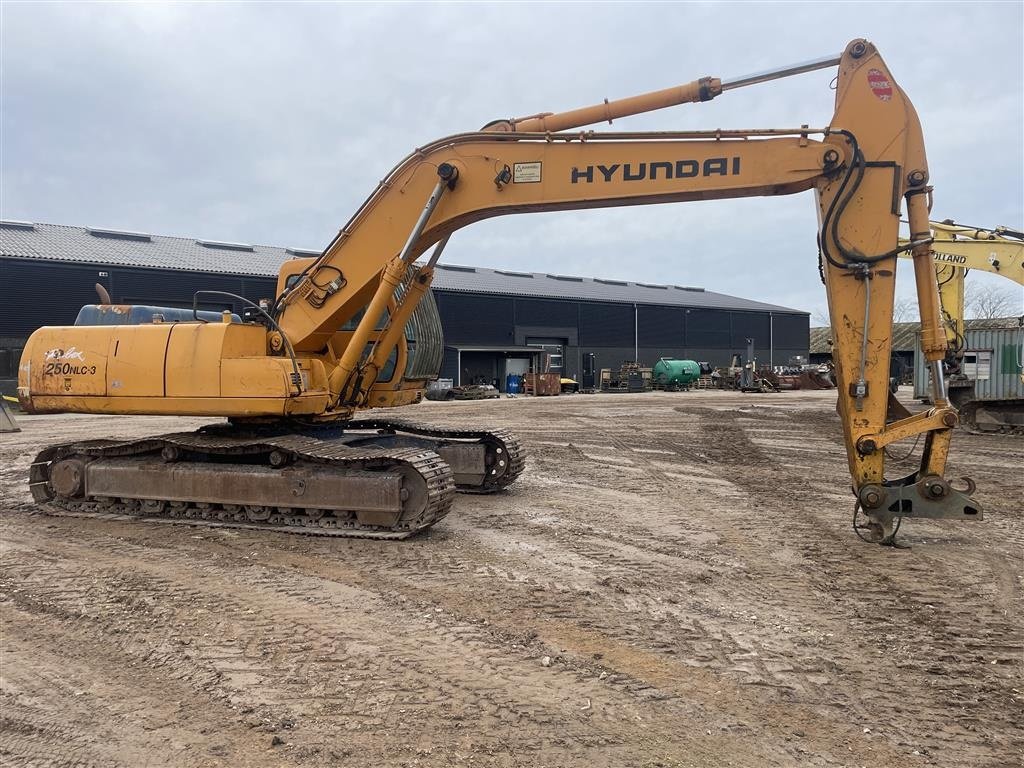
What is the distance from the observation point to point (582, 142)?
7.28 m

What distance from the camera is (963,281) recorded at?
17.7 m

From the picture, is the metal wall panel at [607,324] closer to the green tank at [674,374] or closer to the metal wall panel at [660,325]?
the metal wall panel at [660,325]

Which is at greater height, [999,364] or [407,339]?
[407,339]

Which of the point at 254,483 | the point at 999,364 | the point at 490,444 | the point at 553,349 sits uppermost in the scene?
the point at 553,349

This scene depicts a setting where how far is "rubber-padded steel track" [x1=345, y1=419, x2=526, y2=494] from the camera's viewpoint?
31.1ft

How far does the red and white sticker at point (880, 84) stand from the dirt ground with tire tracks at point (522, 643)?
4.03 meters

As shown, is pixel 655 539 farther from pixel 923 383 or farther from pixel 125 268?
pixel 125 268

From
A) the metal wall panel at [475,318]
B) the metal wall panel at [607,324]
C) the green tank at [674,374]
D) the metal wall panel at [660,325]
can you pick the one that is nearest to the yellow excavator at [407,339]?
the metal wall panel at [475,318]

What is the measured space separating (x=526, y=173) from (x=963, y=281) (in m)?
14.7

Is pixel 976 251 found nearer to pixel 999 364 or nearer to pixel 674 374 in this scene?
pixel 999 364

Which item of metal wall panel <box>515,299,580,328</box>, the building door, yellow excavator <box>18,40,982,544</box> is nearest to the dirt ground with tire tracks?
yellow excavator <box>18,40,982,544</box>

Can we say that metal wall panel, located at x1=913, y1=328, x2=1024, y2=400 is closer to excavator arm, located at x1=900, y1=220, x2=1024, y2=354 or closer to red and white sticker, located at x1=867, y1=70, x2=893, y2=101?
excavator arm, located at x1=900, y1=220, x2=1024, y2=354

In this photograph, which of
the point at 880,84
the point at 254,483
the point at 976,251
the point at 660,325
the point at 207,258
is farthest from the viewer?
the point at 660,325

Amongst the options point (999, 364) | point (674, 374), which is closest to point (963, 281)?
point (999, 364)
